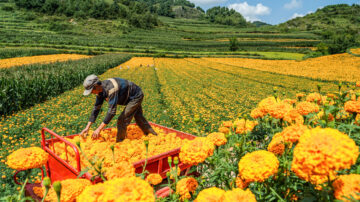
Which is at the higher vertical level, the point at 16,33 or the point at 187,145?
the point at 16,33

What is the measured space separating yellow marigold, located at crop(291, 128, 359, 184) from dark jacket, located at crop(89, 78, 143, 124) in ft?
9.87

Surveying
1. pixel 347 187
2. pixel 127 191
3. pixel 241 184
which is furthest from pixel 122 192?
pixel 347 187

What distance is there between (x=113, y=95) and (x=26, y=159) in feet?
6.87

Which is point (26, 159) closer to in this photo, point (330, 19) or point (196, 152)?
point (196, 152)

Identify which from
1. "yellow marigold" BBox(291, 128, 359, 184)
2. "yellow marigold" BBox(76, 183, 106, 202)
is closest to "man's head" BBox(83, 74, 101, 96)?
"yellow marigold" BBox(76, 183, 106, 202)

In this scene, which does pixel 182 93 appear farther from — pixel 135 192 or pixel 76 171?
pixel 135 192

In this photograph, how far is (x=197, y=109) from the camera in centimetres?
878

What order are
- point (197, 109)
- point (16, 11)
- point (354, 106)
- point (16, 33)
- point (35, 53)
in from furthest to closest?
point (16, 11) → point (16, 33) → point (35, 53) → point (197, 109) → point (354, 106)

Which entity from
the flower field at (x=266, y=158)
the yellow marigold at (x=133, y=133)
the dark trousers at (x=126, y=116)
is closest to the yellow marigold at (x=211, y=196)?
the flower field at (x=266, y=158)

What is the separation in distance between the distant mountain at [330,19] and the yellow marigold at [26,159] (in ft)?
288

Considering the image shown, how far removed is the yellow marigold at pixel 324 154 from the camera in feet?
3.02

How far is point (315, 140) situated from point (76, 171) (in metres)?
2.68

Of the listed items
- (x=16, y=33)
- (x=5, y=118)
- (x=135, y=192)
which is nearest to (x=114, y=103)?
(x=135, y=192)

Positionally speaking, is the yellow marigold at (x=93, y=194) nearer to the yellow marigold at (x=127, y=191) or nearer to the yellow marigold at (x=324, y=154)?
the yellow marigold at (x=127, y=191)
